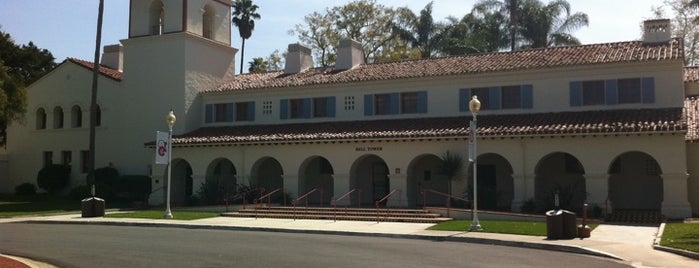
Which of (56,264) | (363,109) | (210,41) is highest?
(210,41)

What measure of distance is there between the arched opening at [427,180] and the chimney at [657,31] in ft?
33.4

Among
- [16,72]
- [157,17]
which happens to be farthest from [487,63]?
[16,72]

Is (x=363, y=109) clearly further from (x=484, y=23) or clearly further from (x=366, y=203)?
(x=484, y=23)

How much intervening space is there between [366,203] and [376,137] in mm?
3954

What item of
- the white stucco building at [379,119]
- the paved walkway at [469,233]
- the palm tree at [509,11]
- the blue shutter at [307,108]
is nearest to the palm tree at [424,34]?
the palm tree at [509,11]

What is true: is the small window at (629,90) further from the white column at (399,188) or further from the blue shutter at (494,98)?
the white column at (399,188)

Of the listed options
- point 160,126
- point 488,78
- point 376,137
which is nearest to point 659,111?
point 488,78

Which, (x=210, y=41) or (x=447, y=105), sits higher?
(x=210, y=41)

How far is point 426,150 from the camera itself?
27.8 metres

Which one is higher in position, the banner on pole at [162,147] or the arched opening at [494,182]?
the banner on pole at [162,147]

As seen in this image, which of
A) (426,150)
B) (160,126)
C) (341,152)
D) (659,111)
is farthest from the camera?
(160,126)

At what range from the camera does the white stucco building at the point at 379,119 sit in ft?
83.3

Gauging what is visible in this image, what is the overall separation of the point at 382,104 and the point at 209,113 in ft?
34.0

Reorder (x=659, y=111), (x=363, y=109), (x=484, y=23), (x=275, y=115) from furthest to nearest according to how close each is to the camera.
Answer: (x=484, y=23), (x=275, y=115), (x=363, y=109), (x=659, y=111)
